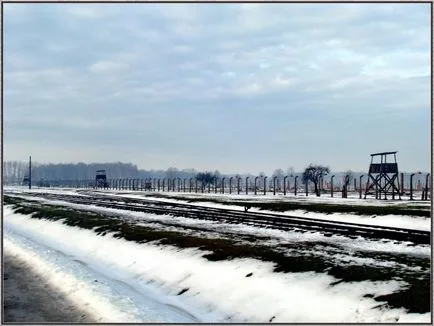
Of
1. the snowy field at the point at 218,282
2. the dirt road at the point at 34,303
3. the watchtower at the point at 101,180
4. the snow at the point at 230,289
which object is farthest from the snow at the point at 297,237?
the watchtower at the point at 101,180

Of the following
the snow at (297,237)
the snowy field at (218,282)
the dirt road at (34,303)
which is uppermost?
the snow at (297,237)

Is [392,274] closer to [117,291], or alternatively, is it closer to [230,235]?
[117,291]

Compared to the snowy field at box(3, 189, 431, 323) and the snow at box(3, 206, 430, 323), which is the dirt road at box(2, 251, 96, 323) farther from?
the snow at box(3, 206, 430, 323)

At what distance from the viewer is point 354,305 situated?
13734mm

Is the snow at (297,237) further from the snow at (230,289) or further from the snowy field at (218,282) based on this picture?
the snow at (230,289)

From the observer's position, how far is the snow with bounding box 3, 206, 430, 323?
14.0 meters

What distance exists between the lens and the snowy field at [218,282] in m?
14.4

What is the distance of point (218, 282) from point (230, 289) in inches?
38.4

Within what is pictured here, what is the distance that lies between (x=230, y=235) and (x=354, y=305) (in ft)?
43.7

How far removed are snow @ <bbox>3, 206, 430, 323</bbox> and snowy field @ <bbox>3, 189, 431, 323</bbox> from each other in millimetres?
30

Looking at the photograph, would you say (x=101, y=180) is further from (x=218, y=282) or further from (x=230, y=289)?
(x=230, y=289)

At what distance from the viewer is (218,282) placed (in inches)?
714

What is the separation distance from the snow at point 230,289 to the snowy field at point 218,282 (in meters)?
0.03

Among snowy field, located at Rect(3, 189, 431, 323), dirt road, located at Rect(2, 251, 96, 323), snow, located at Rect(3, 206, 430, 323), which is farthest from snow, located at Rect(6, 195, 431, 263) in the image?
dirt road, located at Rect(2, 251, 96, 323)
